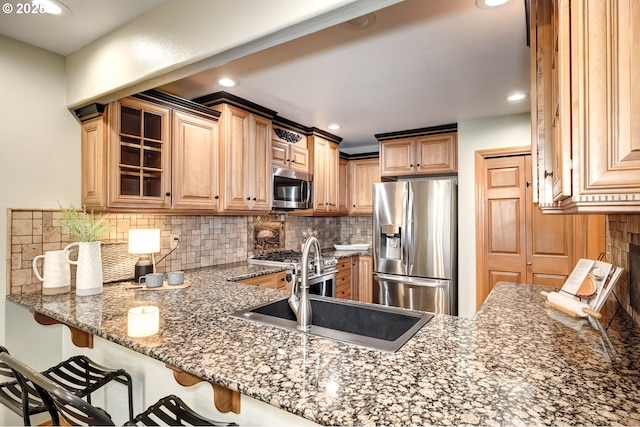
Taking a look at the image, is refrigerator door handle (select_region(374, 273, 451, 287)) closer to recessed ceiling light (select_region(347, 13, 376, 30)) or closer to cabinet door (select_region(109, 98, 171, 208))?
cabinet door (select_region(109, 98, 171, 208))

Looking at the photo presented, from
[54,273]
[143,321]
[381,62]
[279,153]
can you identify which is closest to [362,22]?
[381,62]

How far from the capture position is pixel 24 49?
2.09m

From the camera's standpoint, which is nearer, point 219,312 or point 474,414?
point 474,414

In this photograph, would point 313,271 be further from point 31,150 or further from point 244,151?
point 31,150

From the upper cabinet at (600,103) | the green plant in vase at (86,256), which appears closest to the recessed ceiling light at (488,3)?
the upper cabinet at (600,103)

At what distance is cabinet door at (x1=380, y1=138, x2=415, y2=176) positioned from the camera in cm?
399

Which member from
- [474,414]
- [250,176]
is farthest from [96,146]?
[474,414]

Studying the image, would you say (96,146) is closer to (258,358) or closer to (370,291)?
(258,358)

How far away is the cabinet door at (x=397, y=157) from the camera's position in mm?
3986

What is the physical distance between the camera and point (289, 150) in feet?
12.0

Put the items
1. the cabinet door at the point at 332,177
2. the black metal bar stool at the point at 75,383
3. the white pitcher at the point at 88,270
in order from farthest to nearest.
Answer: the cabinet door at the point at 332,177 → the white pitcher at the point at 88,270 → the black metal bar stool at the point at 75,383

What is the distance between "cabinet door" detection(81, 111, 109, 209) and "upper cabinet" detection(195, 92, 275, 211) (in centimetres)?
89

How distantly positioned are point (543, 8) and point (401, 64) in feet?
3.41

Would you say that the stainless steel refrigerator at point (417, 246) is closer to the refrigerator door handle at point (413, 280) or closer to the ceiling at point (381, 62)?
the refrigerator door handle at point (413, 280)
